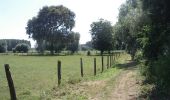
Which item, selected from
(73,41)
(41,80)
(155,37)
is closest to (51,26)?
(73,41)

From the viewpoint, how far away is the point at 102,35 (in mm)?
122062

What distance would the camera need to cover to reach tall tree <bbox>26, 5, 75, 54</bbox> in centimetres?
12706

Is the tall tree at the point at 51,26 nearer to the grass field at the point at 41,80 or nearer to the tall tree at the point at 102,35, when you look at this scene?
the tall tree at the point at 102,35

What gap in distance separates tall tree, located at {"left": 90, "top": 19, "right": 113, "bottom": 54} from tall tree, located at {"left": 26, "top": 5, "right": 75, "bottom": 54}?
32.7 ft

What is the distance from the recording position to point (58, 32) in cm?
12762

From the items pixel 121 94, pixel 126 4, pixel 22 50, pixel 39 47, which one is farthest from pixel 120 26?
pixel 22 50

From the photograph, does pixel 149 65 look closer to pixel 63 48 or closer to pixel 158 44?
pixel 158 44

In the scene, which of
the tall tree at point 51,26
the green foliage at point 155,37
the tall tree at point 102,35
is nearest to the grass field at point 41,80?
the green foliage at point 155,37

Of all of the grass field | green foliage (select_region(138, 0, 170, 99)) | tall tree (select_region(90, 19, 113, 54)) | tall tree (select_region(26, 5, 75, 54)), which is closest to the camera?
the grass field

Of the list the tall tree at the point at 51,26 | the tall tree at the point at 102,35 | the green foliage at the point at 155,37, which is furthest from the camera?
the tall tree at the point at 51,26

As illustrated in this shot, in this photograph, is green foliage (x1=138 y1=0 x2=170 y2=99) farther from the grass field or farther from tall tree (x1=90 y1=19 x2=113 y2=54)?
tall tree (x1=90 y1=19 x2=113 y2=54)

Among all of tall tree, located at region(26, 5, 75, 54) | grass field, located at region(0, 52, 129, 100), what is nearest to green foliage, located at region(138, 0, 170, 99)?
grass field, located at region(0, 52, 129, 100)

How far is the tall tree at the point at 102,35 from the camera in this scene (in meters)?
119

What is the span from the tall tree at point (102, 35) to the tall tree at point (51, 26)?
9980 mm
